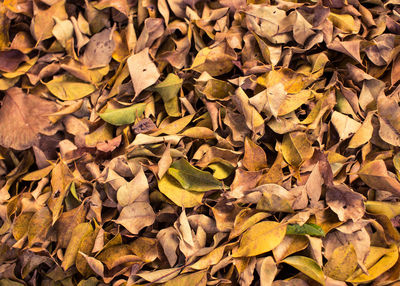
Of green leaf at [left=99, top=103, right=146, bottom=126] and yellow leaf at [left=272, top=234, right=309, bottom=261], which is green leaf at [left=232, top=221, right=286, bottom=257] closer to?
yellow leaf at [left=272, top=234, right=309, bottom=261]

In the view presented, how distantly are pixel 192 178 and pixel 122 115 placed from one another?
14 cm

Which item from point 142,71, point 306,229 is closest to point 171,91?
point 142,71

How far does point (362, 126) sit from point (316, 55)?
0.40 ft

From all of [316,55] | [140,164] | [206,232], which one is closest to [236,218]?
[206,232]

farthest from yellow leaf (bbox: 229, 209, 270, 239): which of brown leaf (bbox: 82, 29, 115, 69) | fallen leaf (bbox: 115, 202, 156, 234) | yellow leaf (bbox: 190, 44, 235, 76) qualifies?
brown leaf (bbox: 82, 29, 115, 69)

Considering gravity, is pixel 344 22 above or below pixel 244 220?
above

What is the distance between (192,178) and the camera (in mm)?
528

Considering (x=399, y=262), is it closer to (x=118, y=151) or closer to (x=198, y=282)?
(x=198, y=282)

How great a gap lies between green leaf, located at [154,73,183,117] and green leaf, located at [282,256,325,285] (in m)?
0.26

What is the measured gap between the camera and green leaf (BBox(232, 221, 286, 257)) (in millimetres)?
480

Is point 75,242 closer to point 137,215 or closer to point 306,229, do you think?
point 137,215

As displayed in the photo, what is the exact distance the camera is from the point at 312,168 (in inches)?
20.8

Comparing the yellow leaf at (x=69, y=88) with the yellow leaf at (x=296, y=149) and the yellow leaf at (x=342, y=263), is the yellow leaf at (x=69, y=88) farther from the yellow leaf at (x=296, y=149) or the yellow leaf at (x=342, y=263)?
the yellow leaf at (x=342, y=263)

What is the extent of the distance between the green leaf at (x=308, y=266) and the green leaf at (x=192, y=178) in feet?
0.42
